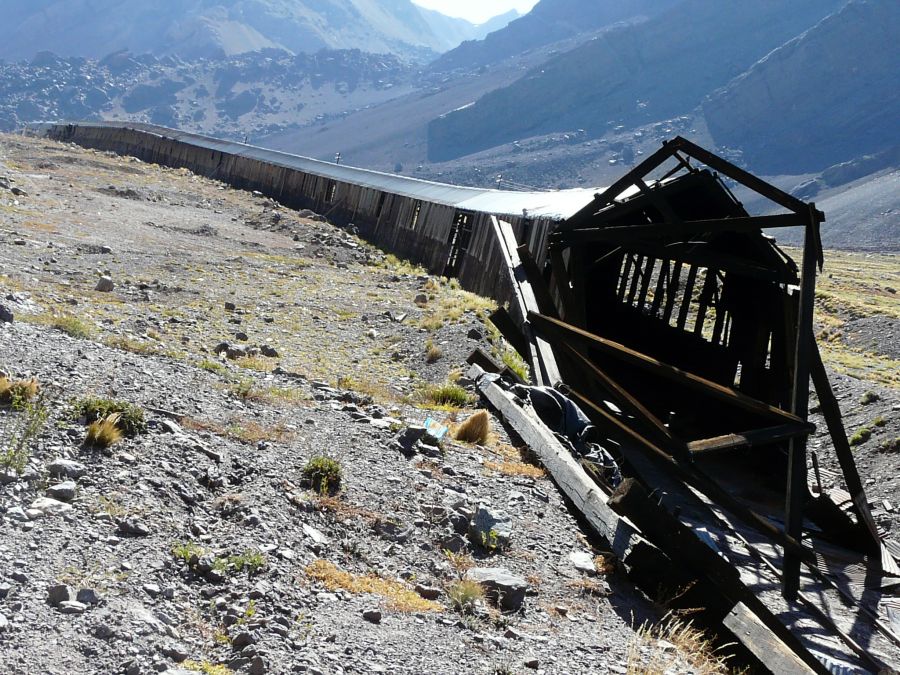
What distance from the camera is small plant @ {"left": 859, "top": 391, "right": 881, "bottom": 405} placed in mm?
19353

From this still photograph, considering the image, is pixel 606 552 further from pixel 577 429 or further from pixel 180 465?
pixel 180 465

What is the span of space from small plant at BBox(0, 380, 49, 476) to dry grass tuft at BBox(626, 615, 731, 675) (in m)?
4.75

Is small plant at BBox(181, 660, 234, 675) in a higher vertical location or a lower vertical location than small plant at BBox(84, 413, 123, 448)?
lower

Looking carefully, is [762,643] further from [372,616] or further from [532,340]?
[532,340]

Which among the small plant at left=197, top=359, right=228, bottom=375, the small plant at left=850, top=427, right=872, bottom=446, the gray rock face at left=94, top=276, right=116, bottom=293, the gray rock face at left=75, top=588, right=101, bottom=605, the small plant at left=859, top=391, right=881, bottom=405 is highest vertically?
the small plant at left=859, top=391, right=881, bottom=405

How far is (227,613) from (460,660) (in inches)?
61.9

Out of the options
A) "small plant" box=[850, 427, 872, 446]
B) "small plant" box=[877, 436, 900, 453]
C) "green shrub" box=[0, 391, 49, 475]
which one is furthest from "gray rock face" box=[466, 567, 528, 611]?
"small plant" box=[850, 427, 872, 446]

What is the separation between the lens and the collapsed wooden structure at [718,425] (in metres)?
8.11

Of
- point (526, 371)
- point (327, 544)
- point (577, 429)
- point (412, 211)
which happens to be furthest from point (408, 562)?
point (412, 211)

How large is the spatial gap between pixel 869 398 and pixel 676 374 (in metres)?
11.3

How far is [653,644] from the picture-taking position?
6.93 meters

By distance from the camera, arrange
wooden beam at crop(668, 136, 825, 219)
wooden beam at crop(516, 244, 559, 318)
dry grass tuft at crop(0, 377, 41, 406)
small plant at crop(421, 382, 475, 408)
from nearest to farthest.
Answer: dry grass tuft at crop(0, 377, 41, 406) < wooden beam at crop(668, 136, 825, 219) < small plant at crop(421, 382, 475, 408) < wooden beam at crop(516, 244, 559, 318)

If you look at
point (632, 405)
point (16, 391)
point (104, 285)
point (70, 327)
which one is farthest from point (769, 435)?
point (104, 285)

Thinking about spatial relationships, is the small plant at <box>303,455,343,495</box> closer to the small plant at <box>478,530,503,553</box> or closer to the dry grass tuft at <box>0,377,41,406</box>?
A: the small plant at <box>478,530,503,553</box>
